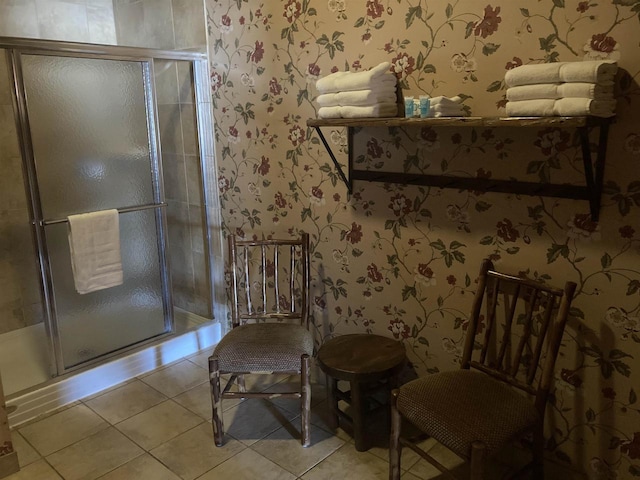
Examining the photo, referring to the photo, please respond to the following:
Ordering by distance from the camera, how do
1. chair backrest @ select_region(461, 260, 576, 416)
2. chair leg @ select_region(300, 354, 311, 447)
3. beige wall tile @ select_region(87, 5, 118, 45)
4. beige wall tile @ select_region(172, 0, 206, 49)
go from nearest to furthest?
chair backrest @ select_region(461, 260, 576, 416), chair leg @ select_region(300, 354, 311, 447), beige wall tile @ select_region(172, 0, 206, 49), beige wall tile @ select_region(87, 5, 118, 45)

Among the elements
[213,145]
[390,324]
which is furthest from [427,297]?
[213,145]

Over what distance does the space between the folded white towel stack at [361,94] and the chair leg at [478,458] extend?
112 centimetres

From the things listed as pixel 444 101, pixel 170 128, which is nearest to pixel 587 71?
pixel 444 101

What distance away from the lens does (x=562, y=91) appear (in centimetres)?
139

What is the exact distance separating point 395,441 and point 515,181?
96 centimetres

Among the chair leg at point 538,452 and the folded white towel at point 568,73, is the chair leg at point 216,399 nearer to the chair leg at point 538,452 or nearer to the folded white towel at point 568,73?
the chair leg at point 538,452

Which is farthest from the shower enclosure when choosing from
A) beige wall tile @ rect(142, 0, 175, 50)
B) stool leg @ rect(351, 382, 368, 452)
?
stool leg @ rect(351, 382, 368, 452)

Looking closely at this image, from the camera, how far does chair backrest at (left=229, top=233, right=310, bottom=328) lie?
2.40 meters

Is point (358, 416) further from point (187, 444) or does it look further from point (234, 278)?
point (234, 278)

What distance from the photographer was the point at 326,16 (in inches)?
84.7

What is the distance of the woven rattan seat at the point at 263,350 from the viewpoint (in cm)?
204

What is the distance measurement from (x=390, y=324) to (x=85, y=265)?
1472mm

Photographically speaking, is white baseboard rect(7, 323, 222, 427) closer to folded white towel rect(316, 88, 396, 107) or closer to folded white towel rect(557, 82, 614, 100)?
folded white towel rect(316, 88, 396, 107)

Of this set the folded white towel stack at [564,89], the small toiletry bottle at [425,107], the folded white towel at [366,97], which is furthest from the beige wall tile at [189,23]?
the folded white towel stack at [564,89]
